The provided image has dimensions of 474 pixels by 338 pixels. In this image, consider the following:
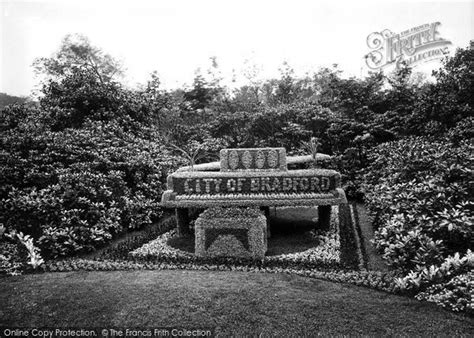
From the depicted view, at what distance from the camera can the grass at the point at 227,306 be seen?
4.86 metres

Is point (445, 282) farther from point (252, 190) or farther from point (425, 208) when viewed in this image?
point (252, 190)

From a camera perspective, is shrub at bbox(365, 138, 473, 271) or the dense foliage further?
the dense foliage

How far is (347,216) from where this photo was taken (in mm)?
12273

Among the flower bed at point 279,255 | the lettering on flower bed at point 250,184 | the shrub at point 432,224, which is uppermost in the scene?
the lettering on flower bed at point 250,184

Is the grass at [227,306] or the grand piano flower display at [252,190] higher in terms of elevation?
the grand piano flower display at [252,190]

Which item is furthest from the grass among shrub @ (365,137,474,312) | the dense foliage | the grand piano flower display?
the grand piano flower display

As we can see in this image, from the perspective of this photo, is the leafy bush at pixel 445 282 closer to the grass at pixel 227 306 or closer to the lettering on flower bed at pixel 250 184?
the grass at pixel 227 306

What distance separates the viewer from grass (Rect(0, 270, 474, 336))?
15.9 ft

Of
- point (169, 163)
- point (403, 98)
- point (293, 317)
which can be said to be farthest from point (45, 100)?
point (403, 98)

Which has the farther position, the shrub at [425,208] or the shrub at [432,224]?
the shrub at [425,208]

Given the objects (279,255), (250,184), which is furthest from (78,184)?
(279,255)

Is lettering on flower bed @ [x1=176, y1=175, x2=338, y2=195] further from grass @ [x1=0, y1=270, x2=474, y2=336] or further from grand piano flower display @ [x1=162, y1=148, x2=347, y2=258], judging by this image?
grass @ [x1=0, y1=270, x2=474, y2=336]

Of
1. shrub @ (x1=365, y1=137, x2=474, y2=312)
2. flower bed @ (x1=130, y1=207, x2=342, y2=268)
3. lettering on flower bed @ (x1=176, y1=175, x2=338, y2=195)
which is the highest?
lettering on flower bed @ (x1=176, y1=175, x2=338, y2=195)

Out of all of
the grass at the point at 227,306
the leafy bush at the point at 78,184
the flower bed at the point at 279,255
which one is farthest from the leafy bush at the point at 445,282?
the leafy bush at the point at 78,184
